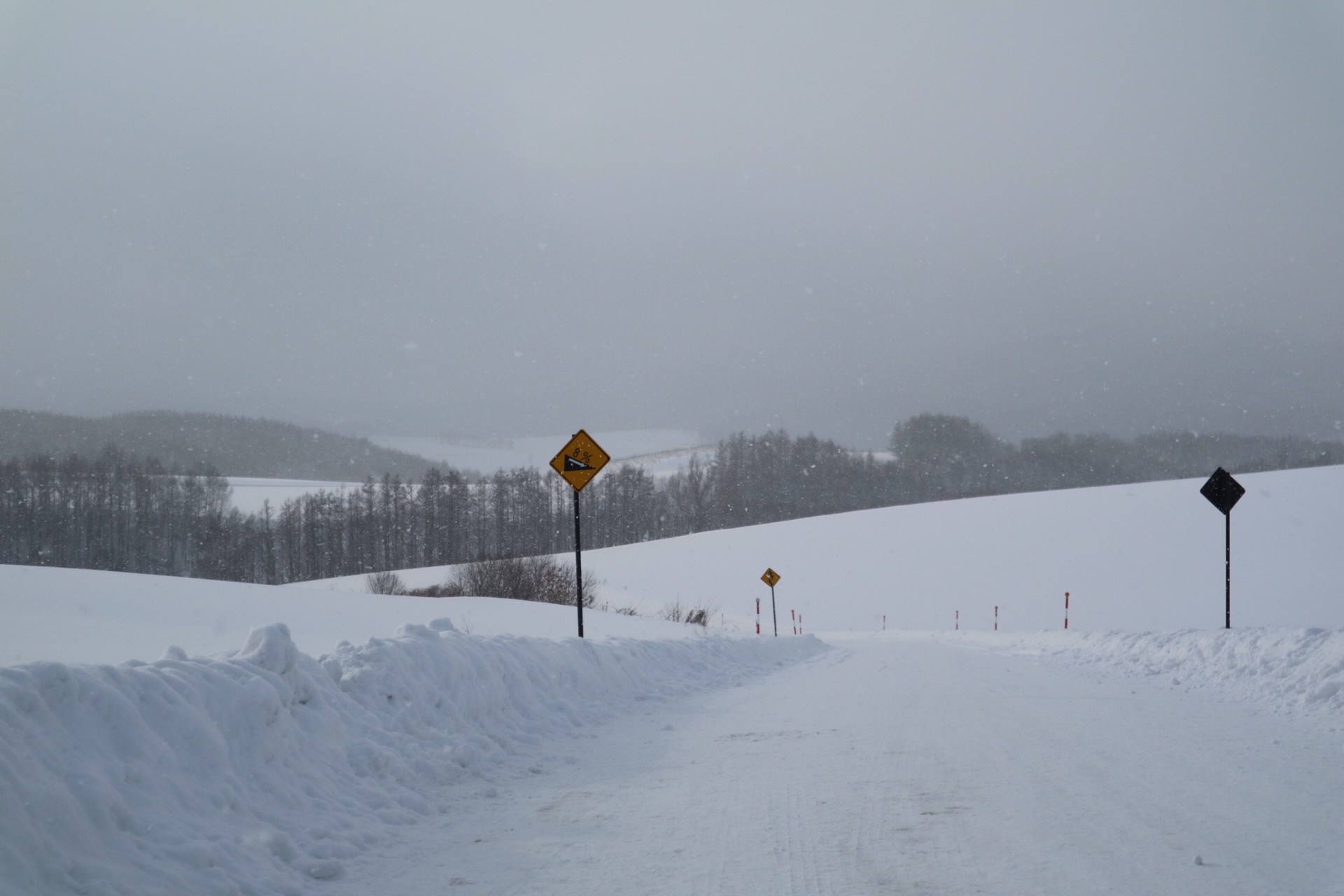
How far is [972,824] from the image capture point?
473cm

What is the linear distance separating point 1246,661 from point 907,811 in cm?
938

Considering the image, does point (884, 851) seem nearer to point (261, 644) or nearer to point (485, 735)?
point (485, 735)

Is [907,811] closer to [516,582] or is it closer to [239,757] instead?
[239,757]

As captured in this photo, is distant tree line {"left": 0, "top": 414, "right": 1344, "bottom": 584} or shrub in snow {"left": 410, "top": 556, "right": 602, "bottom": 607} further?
distant tree line {"left": 0, "top": 414, "right": 1344, "bottom": 584}

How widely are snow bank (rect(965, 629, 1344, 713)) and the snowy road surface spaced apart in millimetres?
1230

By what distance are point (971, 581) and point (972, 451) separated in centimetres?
6675

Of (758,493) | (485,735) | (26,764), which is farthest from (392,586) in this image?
(758,493)

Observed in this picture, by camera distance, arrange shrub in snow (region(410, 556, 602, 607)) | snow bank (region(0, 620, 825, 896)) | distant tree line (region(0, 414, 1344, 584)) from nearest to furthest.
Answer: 1. snow bank (region(0, 620, 825, 896))
2. shrub in snow (region(410, 556, 602, 607))
3. distant tree line (region(0, 414, 1344, 584))

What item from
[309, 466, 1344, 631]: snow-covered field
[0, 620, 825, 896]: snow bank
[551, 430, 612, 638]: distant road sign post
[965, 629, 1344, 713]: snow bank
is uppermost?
[551, 430, 612, 638]: distant road sign post

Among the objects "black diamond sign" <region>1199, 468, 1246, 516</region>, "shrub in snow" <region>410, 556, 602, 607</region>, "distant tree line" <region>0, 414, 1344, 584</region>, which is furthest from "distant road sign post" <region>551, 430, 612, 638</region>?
"distant tree line" <region>0, 414, 1344, 584</region>

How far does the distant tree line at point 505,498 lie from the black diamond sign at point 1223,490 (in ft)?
227

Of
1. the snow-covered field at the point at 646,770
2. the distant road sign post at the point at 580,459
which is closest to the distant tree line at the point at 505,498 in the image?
the distant road sign post at the point at 580,459

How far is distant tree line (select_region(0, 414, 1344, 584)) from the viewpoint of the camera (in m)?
78.8

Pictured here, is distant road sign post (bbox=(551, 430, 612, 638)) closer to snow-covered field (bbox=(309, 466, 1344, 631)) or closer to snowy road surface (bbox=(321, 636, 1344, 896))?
snowy road surface (bbox=(321, 636, 1344, 896))
